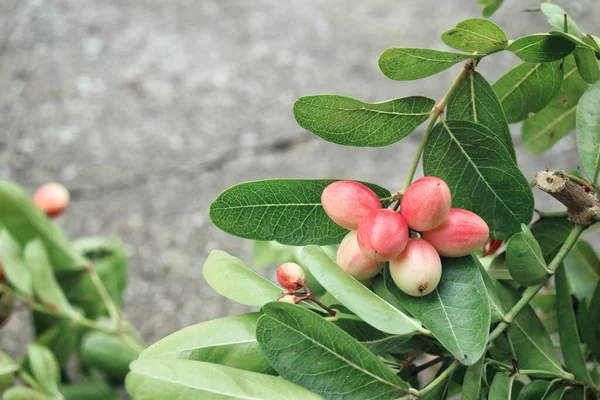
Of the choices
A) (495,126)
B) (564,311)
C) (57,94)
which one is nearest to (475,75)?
(495,126)

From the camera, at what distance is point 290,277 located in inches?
13.7

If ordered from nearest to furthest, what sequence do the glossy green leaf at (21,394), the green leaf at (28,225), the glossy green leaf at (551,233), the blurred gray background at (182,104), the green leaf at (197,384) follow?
the green leaf at (197,384)
the glossy green leaf at (551,233)
the glossy green leaf at (21,394)
the green leaf at (28,225)
the blurred gray background at (182,104)

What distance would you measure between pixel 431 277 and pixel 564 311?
106 mm

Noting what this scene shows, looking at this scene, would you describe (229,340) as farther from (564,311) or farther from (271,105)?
(271,105)

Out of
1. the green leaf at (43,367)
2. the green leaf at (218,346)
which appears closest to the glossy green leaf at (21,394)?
the green leaf at (43,367)

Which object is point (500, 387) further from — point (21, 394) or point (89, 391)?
point (89, 391)

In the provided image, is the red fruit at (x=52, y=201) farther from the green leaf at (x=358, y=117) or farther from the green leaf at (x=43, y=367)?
the green leaf at (x=358, y=117)

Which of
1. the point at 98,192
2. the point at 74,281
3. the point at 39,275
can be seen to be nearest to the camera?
the point at 39,275

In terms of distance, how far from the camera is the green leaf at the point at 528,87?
15.5 inches

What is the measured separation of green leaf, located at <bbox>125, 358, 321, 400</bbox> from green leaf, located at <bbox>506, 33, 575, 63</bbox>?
184 millimetres

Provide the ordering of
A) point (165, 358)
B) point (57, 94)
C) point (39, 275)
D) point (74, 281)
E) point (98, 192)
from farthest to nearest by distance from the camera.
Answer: point (57, 94), point (98, 192), point (74, 281), point (39, 275), point (165, 358)

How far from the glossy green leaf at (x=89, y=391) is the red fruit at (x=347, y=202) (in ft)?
1.74

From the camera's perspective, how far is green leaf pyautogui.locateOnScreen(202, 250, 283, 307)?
0.33m

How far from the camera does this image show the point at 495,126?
368mm
